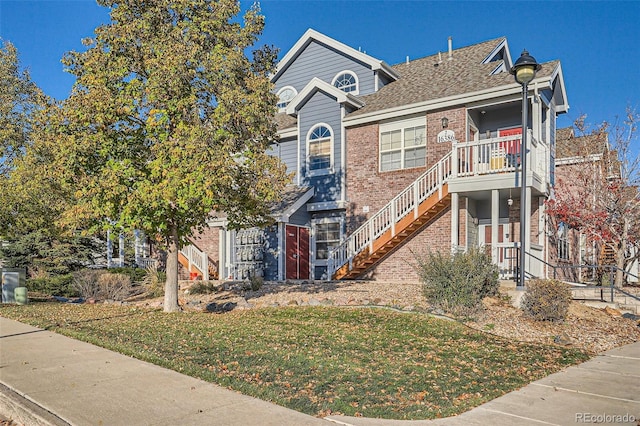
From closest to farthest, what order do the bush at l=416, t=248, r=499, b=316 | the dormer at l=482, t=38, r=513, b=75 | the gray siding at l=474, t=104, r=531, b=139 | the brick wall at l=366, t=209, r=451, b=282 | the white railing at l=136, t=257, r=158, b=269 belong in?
the bush at l=416, t=248, r=499, b=316 → the brick wall at l=366, t=209, r=451, b=282 → the gray siding at l=474, t=104, r=531, b=139 → the dormer at l=482, t=38, r=513, b=75 → the white railing at l=136, t=257, r=158, b=269

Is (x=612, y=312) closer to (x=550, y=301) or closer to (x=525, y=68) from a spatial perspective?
(x=550, y=301)

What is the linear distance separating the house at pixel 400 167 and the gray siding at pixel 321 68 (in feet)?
0.17

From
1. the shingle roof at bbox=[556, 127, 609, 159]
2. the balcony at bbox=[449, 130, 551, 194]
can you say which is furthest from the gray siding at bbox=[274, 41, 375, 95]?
the shingle roof at bbox=[556, 127, 609, 159]

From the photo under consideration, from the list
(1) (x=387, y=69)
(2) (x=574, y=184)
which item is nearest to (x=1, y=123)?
(1) (x=387, y=69)

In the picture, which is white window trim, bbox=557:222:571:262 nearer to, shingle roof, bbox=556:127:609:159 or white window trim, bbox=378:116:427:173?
shingle roof, bbox=556:127:609:159

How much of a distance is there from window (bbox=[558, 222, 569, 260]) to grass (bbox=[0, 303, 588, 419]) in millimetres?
9723

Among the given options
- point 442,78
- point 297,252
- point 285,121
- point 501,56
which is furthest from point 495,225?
point 285,121

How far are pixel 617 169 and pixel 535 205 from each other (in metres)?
4.07

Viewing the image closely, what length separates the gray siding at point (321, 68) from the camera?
65.7 ft

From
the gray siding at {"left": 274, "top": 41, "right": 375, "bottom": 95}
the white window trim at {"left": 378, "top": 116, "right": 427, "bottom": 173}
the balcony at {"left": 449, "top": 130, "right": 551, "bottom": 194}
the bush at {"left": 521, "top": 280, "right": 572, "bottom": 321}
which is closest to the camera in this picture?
the bush at {"left": 521, "top": 280, "right": 572, "bottom": 321}

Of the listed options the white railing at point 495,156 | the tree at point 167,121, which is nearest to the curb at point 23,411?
the tree at point 167,121

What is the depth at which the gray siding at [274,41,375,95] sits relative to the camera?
20016 millimetres

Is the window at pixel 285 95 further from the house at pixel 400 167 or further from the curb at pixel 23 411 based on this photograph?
the curb at pixel 23 411

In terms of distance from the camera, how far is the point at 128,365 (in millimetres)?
6785
